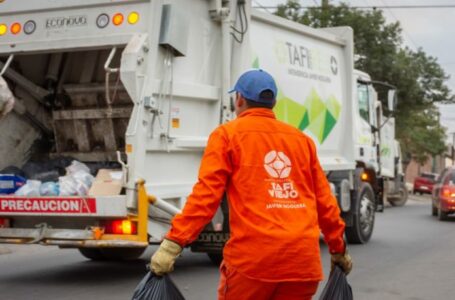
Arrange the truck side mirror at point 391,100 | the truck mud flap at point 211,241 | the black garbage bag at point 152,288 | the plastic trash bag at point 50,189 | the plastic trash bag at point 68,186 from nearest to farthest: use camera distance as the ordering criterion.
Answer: the black garbage bag at point 152,288 → the plastic trash bag at point 68,186 → the plastic trash bag at point 50,189 → the truck mud flap at point 211,241 → the truck side mirror at point 391,100

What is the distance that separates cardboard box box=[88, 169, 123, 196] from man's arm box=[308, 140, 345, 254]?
12.2 feet

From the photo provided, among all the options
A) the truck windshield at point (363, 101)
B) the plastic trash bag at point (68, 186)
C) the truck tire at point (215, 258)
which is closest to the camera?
the plastic trash bag at point (68, 186)

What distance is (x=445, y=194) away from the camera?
1836cm

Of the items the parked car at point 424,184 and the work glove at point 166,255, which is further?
the parked car at point 424,184

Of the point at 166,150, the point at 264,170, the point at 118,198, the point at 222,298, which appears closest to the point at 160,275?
the point at 222,298

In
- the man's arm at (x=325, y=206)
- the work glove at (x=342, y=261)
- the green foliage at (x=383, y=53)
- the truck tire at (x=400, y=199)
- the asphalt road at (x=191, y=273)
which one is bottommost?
the asphalt road at (x=191, y=273)

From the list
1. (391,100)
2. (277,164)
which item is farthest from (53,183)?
(391,100)

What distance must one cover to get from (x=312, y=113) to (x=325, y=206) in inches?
273

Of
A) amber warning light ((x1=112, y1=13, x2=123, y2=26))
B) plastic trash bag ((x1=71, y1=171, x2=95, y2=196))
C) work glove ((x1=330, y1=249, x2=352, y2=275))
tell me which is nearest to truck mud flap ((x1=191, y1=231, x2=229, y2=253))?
plastic trash bag ((x1=71, y1=171, x2=95, y2=196))

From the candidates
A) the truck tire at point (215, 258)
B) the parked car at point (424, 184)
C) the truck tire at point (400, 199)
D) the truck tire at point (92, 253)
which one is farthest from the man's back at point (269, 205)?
the parked car at point (424, 184)

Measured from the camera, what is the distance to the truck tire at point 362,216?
11844 mm

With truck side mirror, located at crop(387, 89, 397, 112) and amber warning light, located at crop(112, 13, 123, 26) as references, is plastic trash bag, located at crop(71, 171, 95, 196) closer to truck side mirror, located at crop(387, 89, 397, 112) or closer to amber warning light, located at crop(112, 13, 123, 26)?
amber warning light, located at crop(112, 13, 123, 26)

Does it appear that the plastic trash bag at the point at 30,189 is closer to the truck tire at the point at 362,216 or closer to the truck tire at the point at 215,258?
the truck tire at the point at 215,258

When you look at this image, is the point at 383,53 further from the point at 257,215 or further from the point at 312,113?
the point at 257,215
